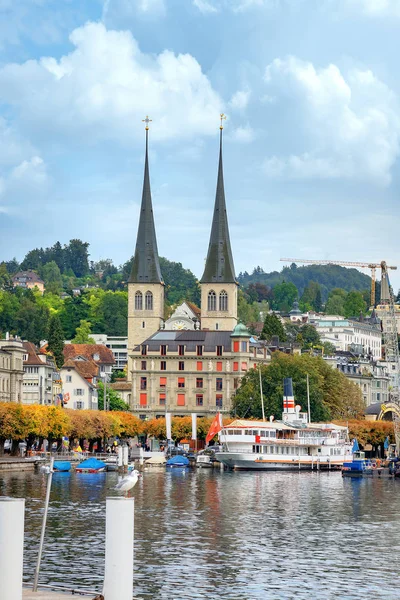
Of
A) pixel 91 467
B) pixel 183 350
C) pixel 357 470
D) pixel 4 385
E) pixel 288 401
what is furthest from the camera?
pixel 183 350

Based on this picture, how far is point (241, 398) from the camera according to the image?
16512 cm

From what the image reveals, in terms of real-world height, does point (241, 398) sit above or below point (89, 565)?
above

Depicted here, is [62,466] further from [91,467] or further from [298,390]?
[298,390]

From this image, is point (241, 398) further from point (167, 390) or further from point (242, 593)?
point (242, 593)

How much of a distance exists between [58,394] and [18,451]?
47718mm

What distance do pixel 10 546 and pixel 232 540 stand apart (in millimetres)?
32804

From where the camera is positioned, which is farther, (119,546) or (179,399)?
(179,399)

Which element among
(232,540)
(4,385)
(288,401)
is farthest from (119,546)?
(4,385)

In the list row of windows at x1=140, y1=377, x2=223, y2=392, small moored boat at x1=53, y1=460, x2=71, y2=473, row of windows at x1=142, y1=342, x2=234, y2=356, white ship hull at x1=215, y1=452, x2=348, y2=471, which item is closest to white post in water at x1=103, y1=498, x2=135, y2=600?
small moored boat at x1=53, y1=460, x2=71, y2=473

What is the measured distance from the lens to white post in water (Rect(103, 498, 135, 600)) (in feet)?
80.9

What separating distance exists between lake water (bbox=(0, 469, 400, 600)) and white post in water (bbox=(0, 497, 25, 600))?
584 inches

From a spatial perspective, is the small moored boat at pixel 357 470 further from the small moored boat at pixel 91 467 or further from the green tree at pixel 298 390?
the green tree at pixel 298 390

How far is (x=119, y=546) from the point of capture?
24.9 metres

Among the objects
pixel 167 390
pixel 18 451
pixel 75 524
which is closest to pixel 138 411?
pixel 167 390
